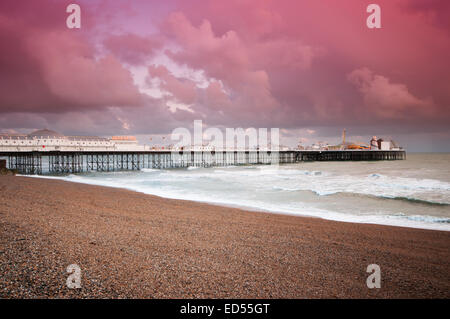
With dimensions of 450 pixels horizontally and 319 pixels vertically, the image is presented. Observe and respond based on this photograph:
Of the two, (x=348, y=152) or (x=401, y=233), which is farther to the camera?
(x=348, y=152)

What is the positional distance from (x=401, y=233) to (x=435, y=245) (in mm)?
1079

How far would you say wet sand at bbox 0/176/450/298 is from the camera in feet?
10.3

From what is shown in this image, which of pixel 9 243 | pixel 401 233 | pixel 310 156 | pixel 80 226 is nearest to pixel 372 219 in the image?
pixel 401 233

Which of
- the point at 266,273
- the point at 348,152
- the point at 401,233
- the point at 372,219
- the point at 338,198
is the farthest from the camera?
the point at 348,152

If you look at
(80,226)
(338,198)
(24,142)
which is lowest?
(338,198)

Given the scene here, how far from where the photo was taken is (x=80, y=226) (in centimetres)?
557

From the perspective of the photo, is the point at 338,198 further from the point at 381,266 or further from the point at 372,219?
the point at 381,266

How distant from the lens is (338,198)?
13.4 meters

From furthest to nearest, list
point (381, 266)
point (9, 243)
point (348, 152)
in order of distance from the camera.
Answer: point (348, 152)
point (381, 266)
point (9, 243)

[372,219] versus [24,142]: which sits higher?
[24,142]

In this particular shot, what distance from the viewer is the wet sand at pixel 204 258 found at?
3145 millimetres

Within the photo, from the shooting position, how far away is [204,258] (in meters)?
4.18

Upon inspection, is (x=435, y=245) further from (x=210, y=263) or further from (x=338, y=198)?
(x=338, y=198)
